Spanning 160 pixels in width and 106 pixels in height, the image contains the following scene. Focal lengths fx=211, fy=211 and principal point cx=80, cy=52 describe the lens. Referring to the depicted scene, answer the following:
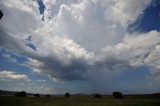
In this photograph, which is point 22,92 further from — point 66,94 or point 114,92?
point 114,92

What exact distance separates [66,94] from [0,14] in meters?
107

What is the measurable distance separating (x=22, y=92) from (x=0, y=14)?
303ft

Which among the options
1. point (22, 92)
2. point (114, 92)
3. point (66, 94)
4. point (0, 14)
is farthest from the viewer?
point (66, 94)

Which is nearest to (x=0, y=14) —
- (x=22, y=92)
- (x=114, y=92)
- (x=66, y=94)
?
(x=114, y=92)

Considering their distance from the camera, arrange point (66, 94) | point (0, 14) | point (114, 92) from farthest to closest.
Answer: point (66, 94), point (114, 92), point (0, 14)

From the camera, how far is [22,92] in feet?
327

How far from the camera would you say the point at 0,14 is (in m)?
12.7

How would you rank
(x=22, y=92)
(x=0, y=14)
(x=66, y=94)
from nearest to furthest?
(x=0, y=14)
(x=22, y=92)
(x=66, y=94)

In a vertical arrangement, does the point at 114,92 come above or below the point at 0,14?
above

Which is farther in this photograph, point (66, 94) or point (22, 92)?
point (66, 94)

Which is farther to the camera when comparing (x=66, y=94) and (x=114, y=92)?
(x=66, y=94)

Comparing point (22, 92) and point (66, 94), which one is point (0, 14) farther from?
point (66, 94)

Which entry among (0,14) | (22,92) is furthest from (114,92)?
(0,14)

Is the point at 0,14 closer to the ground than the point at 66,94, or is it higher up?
closer to the ground
